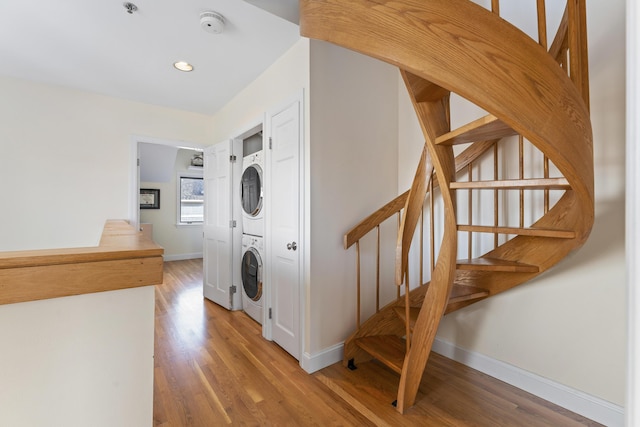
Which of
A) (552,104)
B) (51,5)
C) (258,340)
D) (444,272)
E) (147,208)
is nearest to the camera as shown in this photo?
(552,104)

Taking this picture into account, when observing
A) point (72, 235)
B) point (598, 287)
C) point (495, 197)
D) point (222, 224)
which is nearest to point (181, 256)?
point (72, 235)

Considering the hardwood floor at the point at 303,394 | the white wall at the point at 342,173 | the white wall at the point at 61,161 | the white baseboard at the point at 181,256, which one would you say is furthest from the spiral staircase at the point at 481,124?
the white baseboard at the point at 181,256

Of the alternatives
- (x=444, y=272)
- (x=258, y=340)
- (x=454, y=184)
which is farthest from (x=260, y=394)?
(x=454, y=184)

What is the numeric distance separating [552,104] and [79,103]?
3960 millimetres

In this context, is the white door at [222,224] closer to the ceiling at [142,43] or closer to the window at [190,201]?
the ceiling at [142,43]

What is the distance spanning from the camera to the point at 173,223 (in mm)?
6055

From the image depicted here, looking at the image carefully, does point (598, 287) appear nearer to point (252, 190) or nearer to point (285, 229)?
point (285, 229)

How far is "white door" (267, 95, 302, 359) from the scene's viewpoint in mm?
2008

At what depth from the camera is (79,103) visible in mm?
2846

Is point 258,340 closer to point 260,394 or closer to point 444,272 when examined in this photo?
point 260,394

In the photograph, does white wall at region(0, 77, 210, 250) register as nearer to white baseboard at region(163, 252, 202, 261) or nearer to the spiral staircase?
the spiral staircase

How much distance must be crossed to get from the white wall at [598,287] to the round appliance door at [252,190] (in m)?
2.26

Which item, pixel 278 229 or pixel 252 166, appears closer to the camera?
pixel 278 229

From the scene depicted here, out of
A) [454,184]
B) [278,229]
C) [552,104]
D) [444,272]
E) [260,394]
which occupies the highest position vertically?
[552,104]
